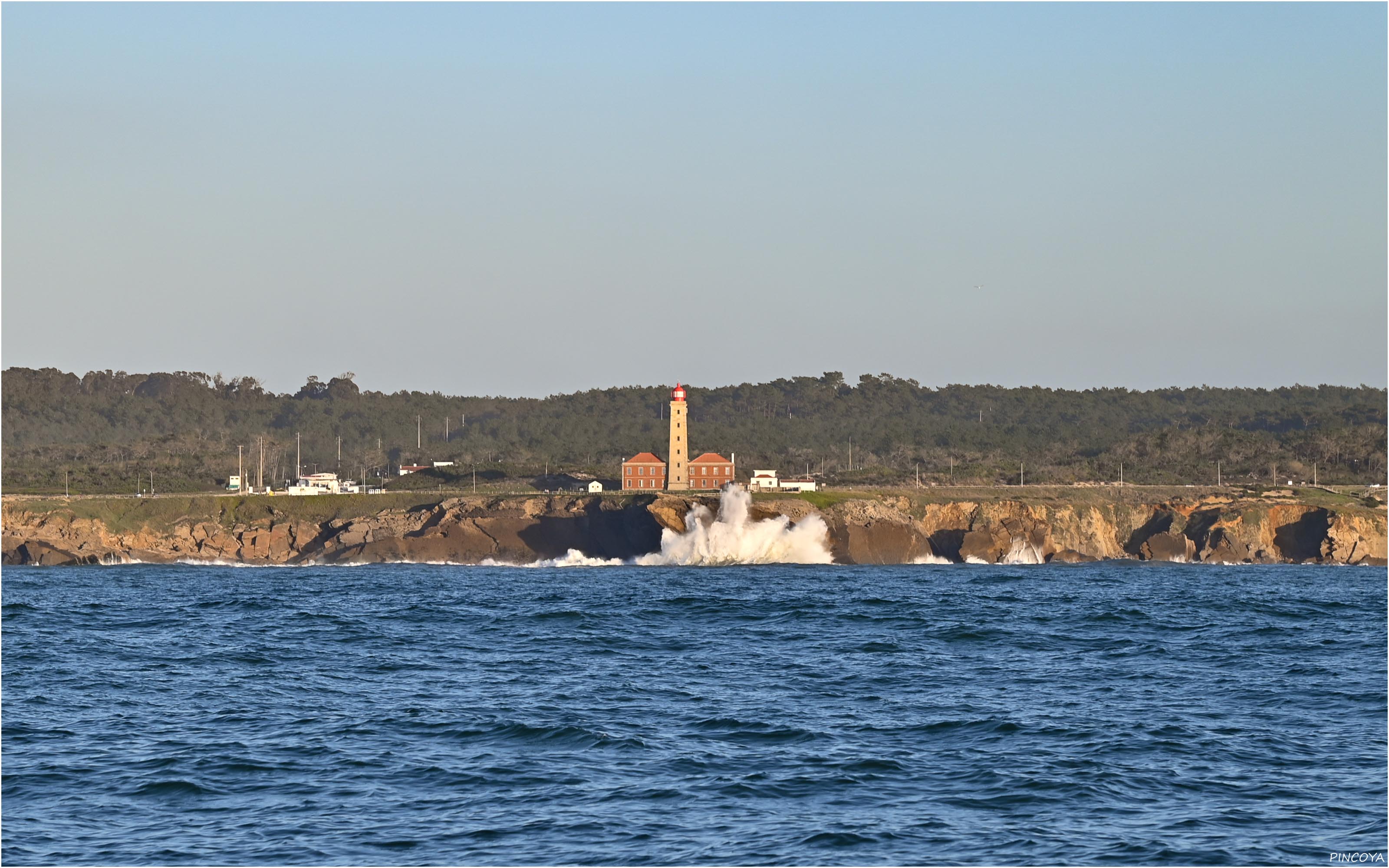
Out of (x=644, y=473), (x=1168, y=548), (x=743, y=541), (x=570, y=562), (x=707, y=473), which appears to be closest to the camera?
(x=743, y=541)

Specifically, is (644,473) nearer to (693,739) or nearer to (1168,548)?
(1168,548)

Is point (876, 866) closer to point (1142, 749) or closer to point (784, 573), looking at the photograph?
point (1142, 749)

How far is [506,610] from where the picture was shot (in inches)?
2306

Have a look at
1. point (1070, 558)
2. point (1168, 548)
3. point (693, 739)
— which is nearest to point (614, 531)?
point (1070, 558)

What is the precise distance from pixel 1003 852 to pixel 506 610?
132 ft

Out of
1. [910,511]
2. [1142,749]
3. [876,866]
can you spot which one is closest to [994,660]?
[1142,749]

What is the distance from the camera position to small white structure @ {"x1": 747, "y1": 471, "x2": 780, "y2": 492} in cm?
12362

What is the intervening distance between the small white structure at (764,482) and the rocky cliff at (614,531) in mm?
10156

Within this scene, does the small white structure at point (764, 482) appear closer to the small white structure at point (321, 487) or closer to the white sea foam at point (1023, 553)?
the white sea foam at point (1023, 553)

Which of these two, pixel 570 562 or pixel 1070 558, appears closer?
pixel 570 562

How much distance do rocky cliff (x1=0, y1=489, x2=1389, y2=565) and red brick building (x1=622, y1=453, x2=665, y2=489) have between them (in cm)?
1224

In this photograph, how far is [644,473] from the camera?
424ft

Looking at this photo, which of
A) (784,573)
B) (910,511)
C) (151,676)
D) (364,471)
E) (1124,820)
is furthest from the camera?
(364,471)

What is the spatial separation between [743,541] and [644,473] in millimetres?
23405
